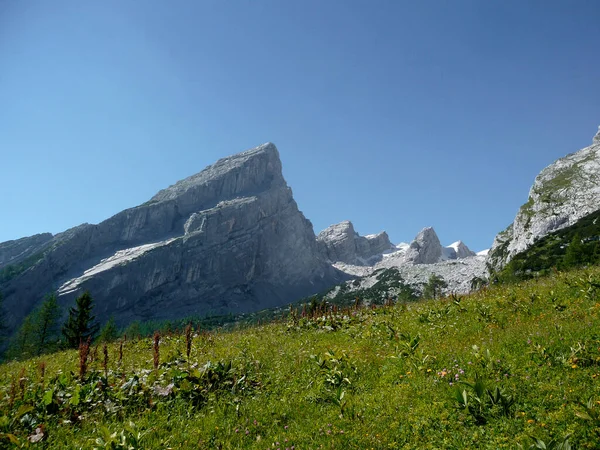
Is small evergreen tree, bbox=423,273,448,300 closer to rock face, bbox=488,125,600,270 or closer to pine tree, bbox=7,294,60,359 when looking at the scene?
rock face, bbox=488,125,600,270

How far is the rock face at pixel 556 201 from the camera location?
130000mm

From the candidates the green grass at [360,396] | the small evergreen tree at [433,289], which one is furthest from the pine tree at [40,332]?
the green grass at [360,396]

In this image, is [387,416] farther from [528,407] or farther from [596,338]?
[596,338]

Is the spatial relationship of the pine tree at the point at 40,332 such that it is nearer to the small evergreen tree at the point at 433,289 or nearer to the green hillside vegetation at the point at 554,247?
the small evergreen tree at the point at 433,289

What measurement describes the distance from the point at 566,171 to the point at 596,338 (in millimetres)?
208959

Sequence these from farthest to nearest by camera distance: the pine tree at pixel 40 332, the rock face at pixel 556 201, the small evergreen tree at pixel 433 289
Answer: the rock face at pixel 556 201 < the pine tree at pixel 40 332 < the small evergreen tree at pixel 433 289

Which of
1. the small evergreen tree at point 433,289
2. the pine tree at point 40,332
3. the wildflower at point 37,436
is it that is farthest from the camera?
the pine tree at point 40,332

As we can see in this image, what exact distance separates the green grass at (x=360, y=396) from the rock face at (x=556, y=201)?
498 feet

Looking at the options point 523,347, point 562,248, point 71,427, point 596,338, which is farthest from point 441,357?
point 562,248

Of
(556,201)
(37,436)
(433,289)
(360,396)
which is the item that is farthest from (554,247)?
(37,436)

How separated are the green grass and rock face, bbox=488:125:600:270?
15189 centimetres

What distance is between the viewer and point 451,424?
207 inches

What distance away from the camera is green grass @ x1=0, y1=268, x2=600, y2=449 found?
5.18m

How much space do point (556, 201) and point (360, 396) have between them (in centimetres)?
17881
